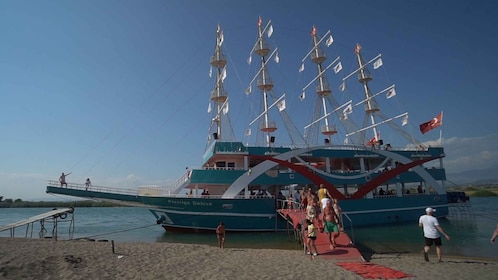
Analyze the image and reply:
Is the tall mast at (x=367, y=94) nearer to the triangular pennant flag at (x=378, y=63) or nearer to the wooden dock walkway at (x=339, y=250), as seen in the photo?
the triangular pennant flag at (x=378, y=63)

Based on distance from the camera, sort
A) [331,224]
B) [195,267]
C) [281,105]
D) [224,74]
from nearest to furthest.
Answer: [195,267], [331,224], [224,74], [281,105]

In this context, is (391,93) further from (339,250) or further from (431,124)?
(339,250)

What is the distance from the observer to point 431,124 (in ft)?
81.0

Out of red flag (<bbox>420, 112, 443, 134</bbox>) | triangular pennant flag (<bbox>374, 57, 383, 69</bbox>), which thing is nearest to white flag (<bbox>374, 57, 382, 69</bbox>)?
triangular pennant flag (<bbox>374, 57, 383, 69</bbox>)

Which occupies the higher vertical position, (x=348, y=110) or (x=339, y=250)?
(x=348, y=110)

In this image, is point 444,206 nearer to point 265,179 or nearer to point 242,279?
point 265,179

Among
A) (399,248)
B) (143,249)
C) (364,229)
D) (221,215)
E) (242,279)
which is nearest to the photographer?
(242,279)

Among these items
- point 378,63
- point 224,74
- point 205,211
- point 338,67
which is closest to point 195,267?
point 205,211

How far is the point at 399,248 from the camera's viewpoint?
13453 millimetres

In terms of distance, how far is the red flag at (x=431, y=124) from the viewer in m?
23.8

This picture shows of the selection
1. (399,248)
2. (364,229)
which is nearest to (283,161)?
(364,229)

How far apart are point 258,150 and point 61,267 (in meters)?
14.7

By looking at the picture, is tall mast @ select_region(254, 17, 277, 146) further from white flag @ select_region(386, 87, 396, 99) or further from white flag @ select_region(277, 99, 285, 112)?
white flag @ select_region(386, 87, 396, 99)

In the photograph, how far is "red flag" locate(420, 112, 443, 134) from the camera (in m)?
23.8
